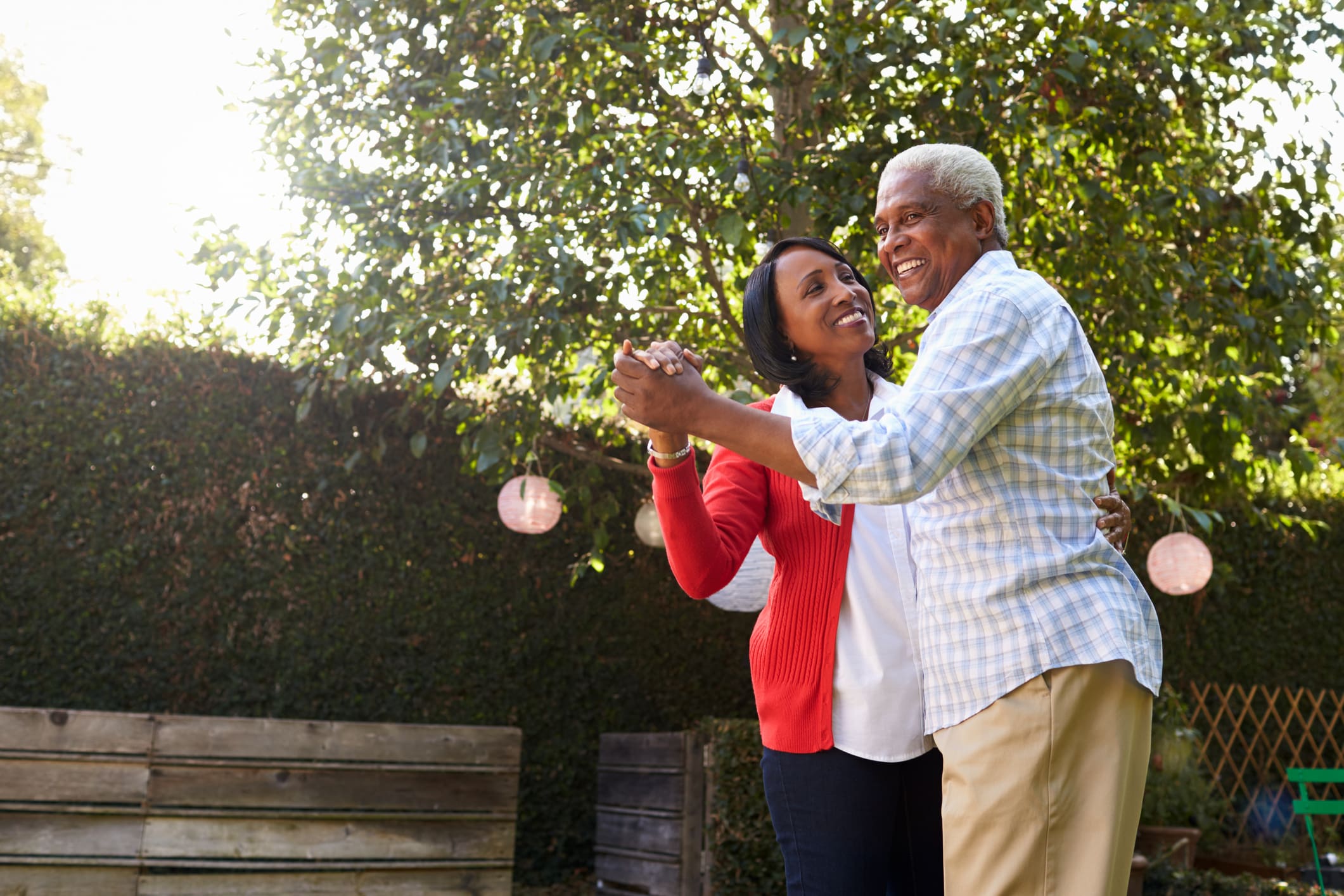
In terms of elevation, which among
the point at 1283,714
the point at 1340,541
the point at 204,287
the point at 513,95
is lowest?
the point at 1283,714

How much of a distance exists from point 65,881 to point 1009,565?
340 centimetres

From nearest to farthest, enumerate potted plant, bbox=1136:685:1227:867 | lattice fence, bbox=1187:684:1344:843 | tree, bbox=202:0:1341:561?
1. tree, bbox=202:0:1341:561
2. potted plant, bbox=1136:685:1227:867
3. lattice fence, bbox=1187:684:1344:843

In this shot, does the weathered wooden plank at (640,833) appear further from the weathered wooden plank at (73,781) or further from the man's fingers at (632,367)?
the man's fingers at (632,367)

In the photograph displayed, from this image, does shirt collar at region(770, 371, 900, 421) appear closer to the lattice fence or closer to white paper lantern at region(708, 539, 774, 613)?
white paper lantern at region(708, 539, 774, 613)

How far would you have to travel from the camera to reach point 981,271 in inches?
49.7

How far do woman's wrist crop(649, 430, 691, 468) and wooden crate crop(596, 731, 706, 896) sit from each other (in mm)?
3379

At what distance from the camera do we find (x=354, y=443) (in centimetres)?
536

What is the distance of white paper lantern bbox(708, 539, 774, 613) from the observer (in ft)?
12.7

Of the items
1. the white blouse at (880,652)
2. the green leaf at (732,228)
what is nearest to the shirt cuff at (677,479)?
the white blouse at (880,652)

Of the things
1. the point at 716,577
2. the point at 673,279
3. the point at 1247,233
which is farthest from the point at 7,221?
the point at 716,577

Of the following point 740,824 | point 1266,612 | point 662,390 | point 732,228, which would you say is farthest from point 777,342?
point 1266,612

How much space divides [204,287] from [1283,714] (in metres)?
6.73

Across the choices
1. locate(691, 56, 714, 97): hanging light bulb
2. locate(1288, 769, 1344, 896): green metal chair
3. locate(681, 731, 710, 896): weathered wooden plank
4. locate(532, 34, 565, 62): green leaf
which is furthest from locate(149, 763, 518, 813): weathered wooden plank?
locate(1288, 769, 1344, 896): green metal chair

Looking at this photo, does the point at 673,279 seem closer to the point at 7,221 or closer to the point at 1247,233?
the point at 1247,233
